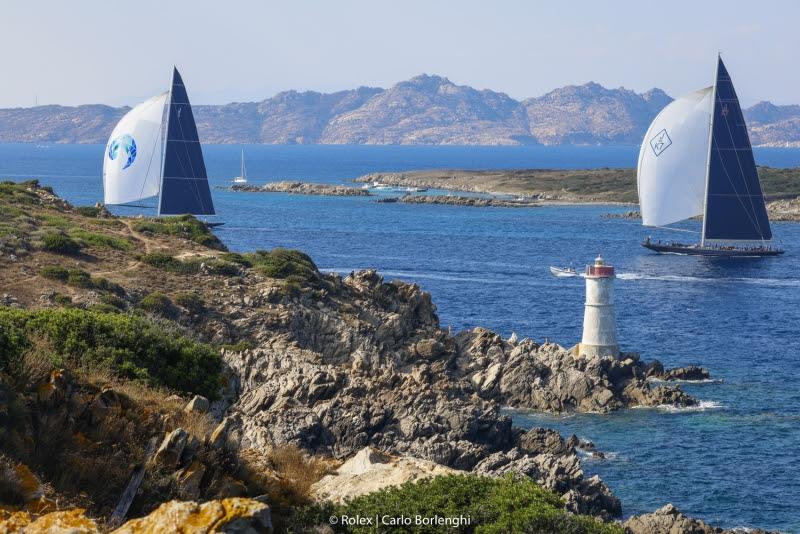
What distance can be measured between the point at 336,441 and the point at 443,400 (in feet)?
16.4

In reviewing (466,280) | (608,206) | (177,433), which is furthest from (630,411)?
(608,206)

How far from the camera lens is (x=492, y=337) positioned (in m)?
50.4

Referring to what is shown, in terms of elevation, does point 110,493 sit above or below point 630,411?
above

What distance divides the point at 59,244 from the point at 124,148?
46.0 m

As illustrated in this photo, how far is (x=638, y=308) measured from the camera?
244 ft

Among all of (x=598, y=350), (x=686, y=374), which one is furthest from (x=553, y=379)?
(x=686, y=374)

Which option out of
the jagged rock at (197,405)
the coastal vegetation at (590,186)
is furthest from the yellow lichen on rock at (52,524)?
the coastal vegetation at (590,186)

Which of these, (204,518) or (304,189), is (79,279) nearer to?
(204,518)

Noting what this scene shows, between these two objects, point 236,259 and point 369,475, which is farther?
point 236,259

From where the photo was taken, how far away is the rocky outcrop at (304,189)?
602 feet

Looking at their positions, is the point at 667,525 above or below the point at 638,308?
above

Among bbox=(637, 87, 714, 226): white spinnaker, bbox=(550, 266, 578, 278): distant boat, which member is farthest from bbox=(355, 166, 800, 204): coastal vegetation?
bbox=(550, 266, 578, 278): distant boat

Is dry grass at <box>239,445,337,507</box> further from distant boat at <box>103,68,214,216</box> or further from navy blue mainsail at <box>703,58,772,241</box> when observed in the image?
navy blue mainsail at <box>703,58,772,241</box>

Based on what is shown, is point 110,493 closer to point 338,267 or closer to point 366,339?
point 366,339
